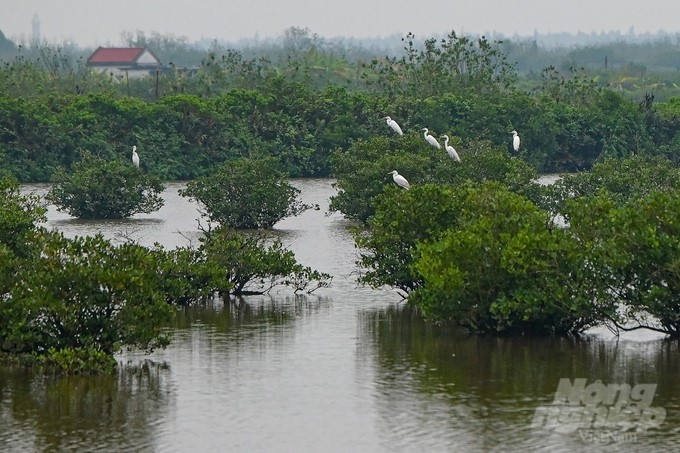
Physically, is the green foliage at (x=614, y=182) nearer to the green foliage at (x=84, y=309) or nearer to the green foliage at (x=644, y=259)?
the green foliage at (x=644, y=259)

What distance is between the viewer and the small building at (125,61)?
108375 mm

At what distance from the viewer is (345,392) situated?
17.3 metres

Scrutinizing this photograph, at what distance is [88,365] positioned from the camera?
17.4 meters

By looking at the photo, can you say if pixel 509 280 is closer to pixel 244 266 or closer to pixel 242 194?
pixel 244 266

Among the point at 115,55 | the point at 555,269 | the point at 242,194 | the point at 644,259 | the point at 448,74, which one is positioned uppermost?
the point at 115,55

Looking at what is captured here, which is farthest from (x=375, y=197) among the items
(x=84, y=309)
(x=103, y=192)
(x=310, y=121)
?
(x=310, y=121)

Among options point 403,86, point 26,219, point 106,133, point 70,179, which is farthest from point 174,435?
point 403,86

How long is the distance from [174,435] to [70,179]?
22655mm

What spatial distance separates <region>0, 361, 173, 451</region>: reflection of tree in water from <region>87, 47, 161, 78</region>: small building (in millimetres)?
90675

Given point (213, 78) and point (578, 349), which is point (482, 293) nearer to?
point (578, 349)

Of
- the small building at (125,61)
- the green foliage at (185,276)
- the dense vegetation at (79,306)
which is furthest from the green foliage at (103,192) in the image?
the small building at (125,61)

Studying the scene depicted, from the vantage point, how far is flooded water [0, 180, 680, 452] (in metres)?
15.1

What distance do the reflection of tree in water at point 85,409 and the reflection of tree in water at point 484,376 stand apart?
2.53 m

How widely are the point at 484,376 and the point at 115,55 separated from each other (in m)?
96.2
